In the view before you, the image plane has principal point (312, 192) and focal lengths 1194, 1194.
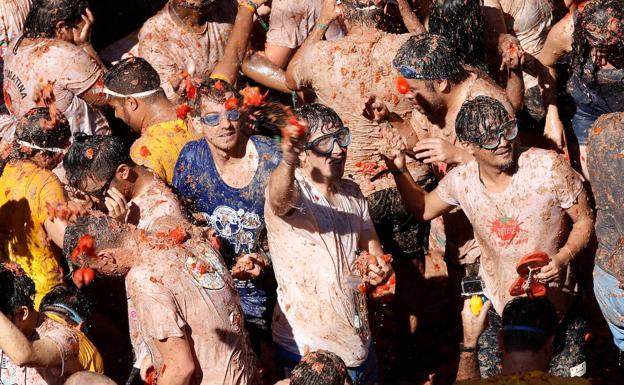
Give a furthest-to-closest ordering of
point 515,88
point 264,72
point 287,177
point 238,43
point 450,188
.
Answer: point 264,72 < point 238,43 < point 515,88 < point 450,188 < point 287,177

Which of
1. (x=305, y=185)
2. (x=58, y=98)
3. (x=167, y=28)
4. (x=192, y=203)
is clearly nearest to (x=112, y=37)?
(x=167, y=28)

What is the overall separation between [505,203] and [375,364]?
3.98 feet

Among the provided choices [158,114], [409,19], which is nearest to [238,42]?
[158,114]

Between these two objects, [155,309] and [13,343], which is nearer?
[155,309]

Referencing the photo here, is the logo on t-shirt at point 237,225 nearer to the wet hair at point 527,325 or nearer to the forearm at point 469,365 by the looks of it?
the forearm at point 469,365

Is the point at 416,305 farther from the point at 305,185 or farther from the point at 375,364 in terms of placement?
the point at 305,185

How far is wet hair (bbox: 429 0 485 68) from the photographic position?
8.31m

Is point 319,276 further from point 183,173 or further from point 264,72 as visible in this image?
point 264,72

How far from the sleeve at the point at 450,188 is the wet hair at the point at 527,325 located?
1.20 metres

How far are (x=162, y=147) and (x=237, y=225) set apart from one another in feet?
2.88

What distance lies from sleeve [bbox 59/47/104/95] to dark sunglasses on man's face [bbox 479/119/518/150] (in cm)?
326

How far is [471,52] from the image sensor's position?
8.31 m

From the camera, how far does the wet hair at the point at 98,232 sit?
6.29 metres

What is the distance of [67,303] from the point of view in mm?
6957
